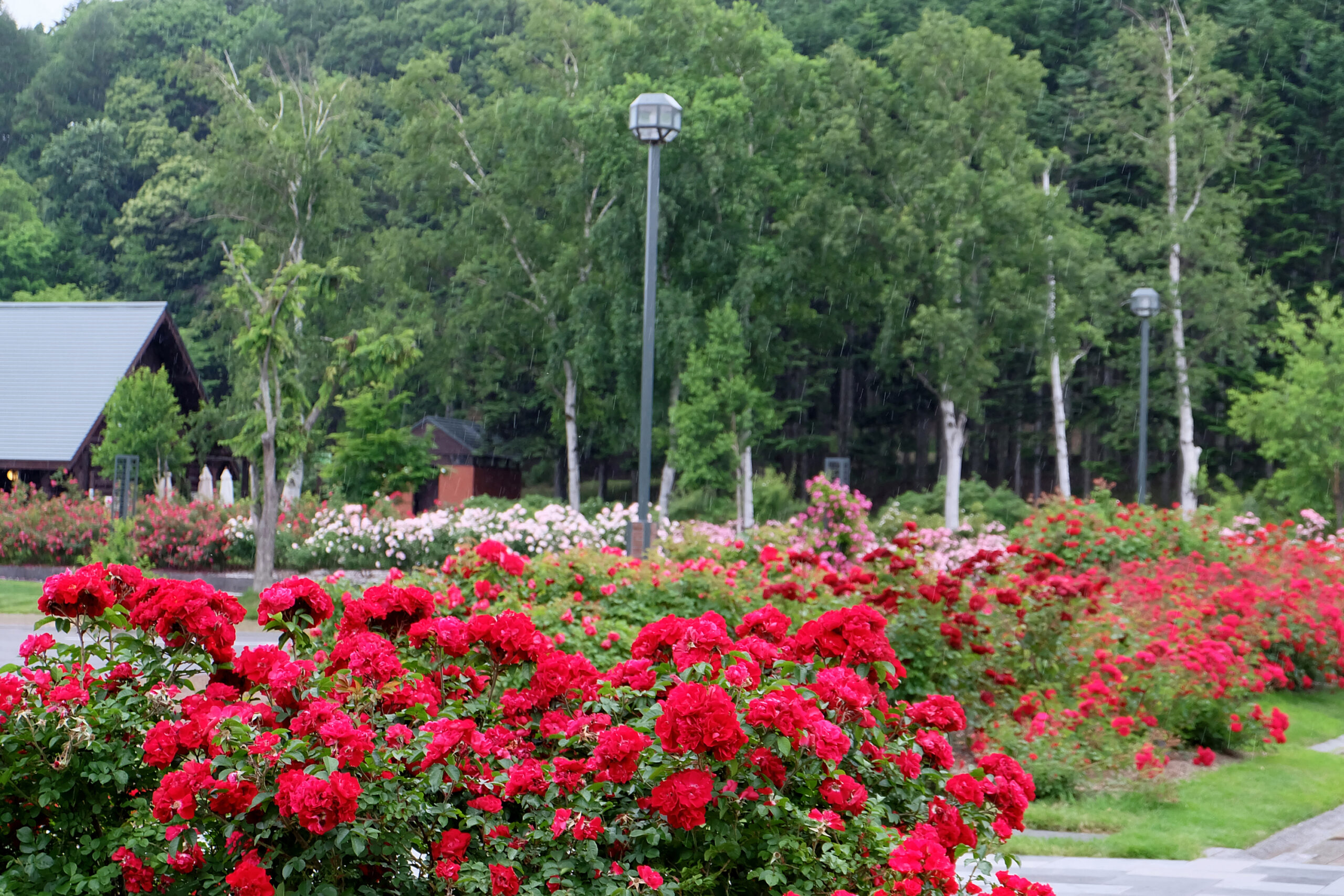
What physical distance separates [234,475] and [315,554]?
23043 millimetres

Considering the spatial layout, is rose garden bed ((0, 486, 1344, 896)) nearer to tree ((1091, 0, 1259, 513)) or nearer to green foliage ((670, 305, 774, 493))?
green foliage ((670, 305, 774, 493))

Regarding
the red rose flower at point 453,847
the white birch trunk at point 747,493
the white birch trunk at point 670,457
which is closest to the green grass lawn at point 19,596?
the red rose flower at point 453,847

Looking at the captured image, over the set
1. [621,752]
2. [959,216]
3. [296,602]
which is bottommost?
[621,752]

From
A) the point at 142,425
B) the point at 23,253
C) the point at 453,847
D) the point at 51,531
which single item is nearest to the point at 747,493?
the point at 142,425

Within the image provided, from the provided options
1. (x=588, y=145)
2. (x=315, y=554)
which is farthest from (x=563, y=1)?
(x=315, y=554)

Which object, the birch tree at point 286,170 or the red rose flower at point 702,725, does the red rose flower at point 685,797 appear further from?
the birch tree at point 286,170

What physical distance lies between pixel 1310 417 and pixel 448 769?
29175mm

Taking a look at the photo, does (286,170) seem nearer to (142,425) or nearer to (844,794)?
(142,425)

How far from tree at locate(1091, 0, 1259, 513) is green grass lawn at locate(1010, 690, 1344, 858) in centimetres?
2708

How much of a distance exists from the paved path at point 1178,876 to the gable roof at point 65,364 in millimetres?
27800

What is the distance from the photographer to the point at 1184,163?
115 ft

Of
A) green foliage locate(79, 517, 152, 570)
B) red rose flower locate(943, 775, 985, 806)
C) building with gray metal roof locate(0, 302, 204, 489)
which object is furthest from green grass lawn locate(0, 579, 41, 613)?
red rose flower locate(943, 775, 985, 806)

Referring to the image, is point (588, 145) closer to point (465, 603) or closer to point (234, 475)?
point (234, 475)

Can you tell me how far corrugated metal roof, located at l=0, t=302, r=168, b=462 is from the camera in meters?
29.2
